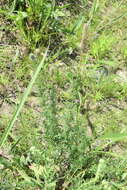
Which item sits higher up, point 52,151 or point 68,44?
point 68,44

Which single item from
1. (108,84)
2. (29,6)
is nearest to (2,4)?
(29,6)

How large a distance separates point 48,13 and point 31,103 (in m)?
0.64

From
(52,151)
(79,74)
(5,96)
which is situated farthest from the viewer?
(79,74)

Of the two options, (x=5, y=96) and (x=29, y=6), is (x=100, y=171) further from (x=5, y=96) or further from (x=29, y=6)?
(x=29, y=6)

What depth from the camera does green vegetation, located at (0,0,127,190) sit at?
5.31 ft

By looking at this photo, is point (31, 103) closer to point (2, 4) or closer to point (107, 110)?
point (107, 110)

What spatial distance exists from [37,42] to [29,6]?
25cm

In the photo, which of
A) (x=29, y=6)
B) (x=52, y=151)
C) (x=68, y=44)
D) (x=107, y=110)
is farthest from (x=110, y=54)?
(x=52, y=151)

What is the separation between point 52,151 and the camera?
64.9 inches

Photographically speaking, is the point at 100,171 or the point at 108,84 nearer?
the point at 100,171

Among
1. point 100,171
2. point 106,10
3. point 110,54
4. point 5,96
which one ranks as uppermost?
point 106,10

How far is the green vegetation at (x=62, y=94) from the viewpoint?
1.62 meters

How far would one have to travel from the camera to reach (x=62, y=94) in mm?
2127

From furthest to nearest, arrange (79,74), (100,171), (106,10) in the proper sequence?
(106,10)
(79,74)
(100,171)
